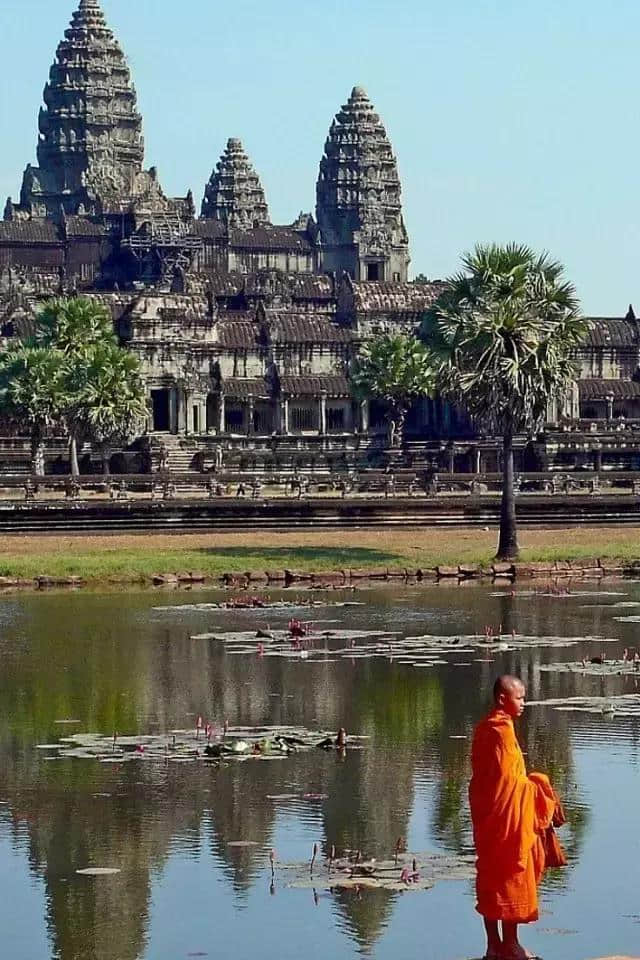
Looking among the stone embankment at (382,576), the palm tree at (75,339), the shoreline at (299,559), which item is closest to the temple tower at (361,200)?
the palm tree at (75,339)

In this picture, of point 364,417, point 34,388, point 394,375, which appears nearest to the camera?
point 34,388

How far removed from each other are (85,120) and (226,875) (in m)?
155

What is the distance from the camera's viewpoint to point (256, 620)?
43.2m

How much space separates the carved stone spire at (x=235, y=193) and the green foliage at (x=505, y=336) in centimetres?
12439

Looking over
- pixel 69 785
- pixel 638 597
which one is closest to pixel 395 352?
pixel 638 597

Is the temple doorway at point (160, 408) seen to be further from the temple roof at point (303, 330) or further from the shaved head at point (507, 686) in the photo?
the shaved head at point (507, 686)

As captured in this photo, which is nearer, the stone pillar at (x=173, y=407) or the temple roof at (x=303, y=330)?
the stone pillar at (x=173, y=407)

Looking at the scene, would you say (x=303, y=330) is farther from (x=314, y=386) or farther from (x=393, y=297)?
(x=393, y=297)

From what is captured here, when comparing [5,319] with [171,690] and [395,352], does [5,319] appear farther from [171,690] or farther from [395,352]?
[171,690]

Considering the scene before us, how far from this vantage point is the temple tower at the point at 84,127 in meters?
173

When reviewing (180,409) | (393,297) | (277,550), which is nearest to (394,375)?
(180,409)

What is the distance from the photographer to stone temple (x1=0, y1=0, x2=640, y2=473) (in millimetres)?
111250

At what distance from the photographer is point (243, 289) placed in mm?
146000

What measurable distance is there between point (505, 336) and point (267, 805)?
3331 centimetres
